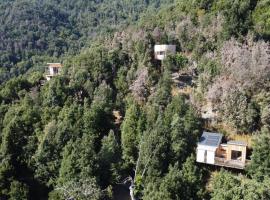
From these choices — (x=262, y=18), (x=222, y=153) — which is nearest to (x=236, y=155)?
(x=222, y=153)

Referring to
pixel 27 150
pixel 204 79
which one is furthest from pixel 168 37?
pixel 27 150

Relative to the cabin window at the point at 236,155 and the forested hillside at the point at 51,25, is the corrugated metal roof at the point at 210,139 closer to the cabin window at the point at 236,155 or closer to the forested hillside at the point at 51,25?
the cabin window at the point at 236,155

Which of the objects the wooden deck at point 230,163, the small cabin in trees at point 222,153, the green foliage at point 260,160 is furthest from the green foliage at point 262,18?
the wooden deck at point 230,163

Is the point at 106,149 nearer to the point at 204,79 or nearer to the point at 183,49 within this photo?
the point at 204,79

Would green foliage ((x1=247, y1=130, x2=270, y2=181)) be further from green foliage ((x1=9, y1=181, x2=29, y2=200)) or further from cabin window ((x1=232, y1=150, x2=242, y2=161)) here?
green foliage ((x1=9, y1=181, x2=29, y2=200))

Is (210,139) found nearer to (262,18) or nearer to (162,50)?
(162,50)

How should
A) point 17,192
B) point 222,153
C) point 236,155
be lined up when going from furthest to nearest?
point 17,192 → point 222,153 → point 236,155

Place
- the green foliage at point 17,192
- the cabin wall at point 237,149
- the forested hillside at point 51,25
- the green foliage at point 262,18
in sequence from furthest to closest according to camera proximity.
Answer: the forested hillside at point 51,25 < the green foliage at point 262,18 < the green foliage at point 17,192 < the cabin wall at point 237,149
